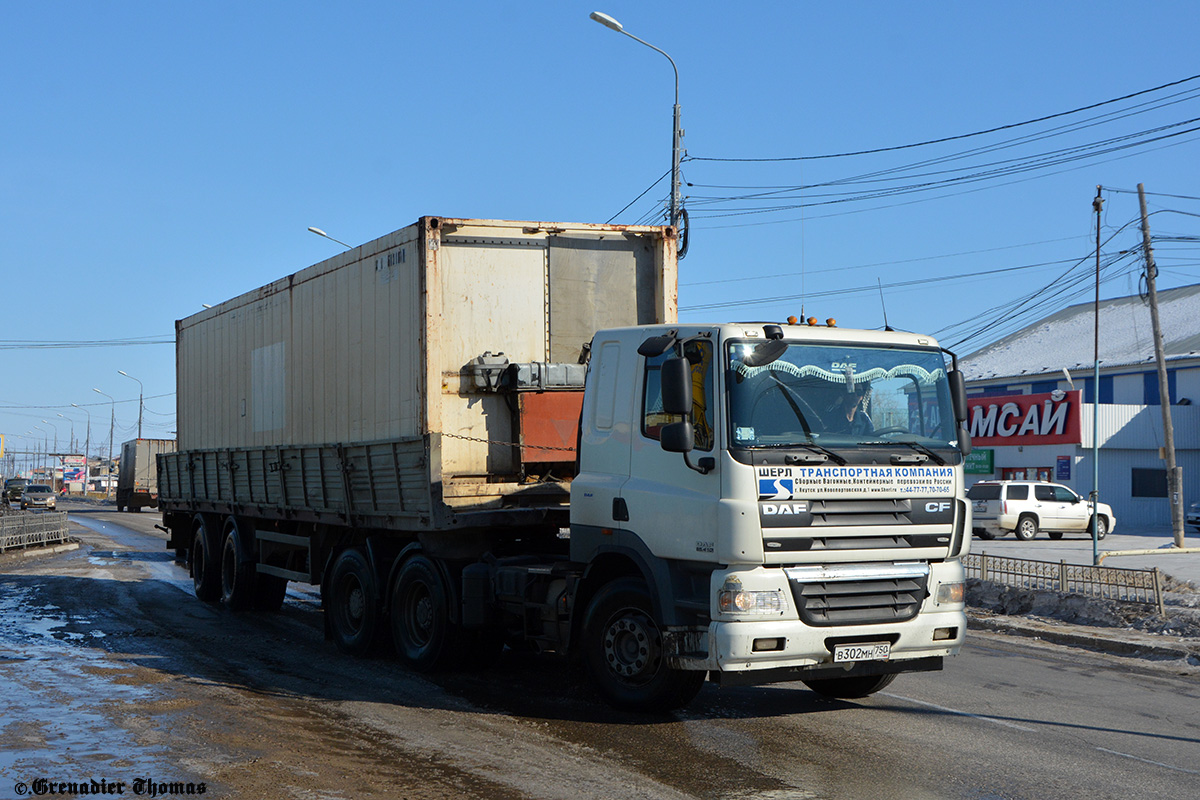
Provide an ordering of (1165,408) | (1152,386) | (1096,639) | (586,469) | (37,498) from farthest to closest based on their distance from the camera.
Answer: (37,498) → (1152,386) → (1165,408) → (1096,639) → (586,469)

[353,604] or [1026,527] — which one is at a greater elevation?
[353,604]

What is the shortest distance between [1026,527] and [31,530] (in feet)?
89.8

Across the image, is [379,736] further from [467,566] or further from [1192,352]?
[1192,352]

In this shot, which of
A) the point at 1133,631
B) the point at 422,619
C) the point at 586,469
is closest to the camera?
the point at 586,469

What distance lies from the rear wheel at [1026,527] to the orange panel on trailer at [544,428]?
24.1 metres

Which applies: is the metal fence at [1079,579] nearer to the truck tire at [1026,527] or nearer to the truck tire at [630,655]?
the truck tire at [630,655]

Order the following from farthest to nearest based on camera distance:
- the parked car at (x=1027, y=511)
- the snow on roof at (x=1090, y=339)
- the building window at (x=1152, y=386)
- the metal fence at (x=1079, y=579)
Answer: the snow on roof at (x=1090, y=339) < the building window at (x=1152, y=386) < the parked car at (x=1027, y=511) < the metal fence at (x=1079, y=579)

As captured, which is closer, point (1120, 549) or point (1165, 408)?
point (1165, 408)

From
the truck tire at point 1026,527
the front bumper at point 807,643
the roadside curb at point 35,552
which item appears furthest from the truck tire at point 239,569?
the truck tire at point 1026,527

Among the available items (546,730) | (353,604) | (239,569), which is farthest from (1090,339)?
(546,730)

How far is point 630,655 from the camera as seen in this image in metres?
7.99

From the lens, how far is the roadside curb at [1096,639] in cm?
1186

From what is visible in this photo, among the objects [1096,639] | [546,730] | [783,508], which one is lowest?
[1096,639]

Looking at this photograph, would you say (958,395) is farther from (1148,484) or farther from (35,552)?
(1148,484)
